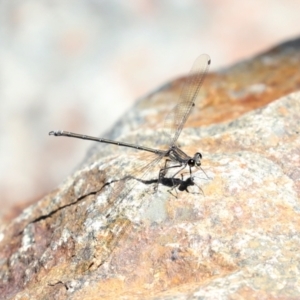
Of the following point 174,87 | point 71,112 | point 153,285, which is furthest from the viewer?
point 71,112

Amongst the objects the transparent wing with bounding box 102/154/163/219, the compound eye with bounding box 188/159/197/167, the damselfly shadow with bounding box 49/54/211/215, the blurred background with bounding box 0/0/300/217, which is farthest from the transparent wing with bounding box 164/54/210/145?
the blurred background with bounding box 0/0/300/217

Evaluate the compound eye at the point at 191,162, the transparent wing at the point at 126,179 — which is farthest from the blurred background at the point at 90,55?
the compound eye at the point at 191,162

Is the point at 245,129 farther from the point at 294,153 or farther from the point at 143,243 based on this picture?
the point at 143,243

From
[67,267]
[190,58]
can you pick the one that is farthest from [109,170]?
[190,58]

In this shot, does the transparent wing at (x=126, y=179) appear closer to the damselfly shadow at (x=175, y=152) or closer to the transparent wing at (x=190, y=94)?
the damselfly shadow at (x=175, y=152)

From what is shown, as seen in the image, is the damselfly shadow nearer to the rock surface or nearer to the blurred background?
the rock surface

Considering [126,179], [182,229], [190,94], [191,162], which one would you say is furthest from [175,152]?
[182,229]

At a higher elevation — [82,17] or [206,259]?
[82,17]
